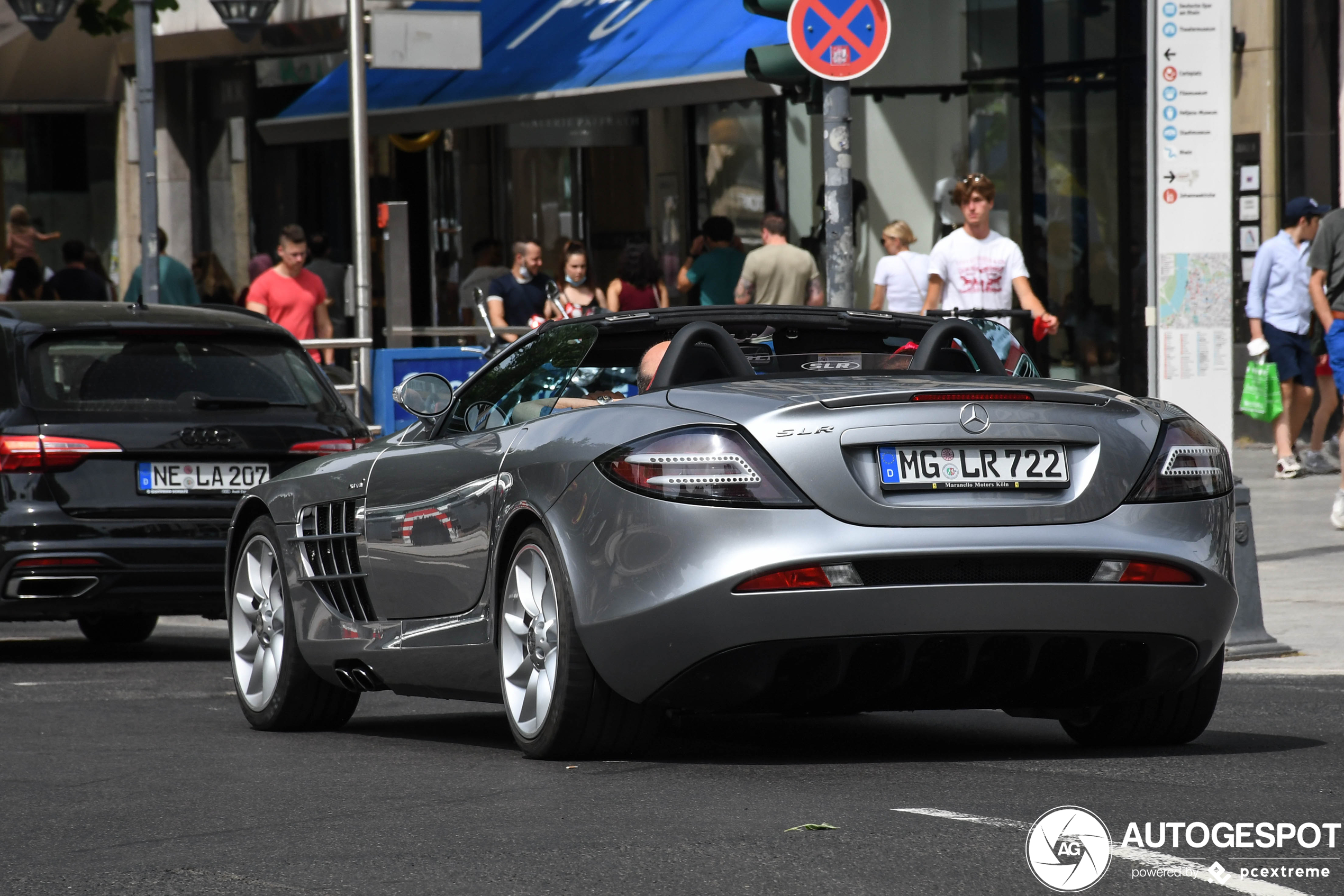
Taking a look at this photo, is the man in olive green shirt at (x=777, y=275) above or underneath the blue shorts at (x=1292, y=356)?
above

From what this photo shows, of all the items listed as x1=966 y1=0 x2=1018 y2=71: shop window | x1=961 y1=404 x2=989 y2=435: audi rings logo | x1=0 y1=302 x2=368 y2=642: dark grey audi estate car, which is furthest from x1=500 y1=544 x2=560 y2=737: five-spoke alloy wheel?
x1=966 y1=0 x2=1018 y2=71: shop window

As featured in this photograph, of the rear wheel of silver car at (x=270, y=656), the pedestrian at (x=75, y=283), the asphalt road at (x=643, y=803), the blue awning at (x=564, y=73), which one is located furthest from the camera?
the pedestrian at (x=75, y=283)

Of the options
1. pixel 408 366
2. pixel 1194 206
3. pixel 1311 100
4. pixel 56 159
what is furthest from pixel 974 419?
pixel 56 159

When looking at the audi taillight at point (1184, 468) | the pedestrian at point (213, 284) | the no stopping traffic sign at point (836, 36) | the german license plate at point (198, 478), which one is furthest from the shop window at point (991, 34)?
the audi taillight at point (1184, 468)

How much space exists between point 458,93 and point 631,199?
2.46 m

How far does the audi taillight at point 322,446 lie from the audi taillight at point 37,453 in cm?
95

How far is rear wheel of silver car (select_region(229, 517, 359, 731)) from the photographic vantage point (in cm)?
819

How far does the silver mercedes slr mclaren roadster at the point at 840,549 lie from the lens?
6.14m

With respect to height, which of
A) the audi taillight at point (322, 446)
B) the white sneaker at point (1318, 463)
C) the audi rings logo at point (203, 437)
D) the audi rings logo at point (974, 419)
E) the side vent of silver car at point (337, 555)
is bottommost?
the white sneaker at point (1318, 463)

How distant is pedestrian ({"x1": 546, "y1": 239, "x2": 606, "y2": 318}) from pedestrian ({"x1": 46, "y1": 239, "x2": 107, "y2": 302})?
512 centimetres

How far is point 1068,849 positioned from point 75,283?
18.4 meters

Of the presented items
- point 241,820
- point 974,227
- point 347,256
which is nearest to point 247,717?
point 241,820

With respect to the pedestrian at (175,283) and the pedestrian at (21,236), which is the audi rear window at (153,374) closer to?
the pedestrian at (175,283)

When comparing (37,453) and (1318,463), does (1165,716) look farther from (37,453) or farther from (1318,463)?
(1318,463)
